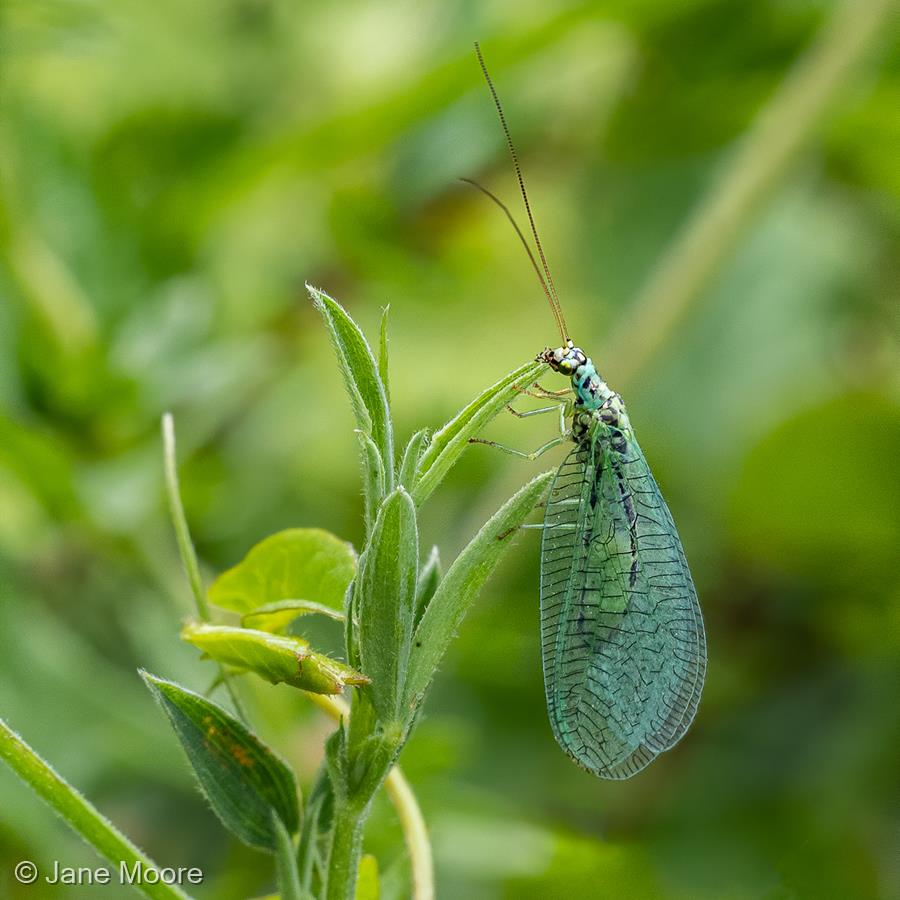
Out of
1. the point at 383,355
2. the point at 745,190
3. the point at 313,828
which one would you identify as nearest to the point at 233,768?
the point at 313,828

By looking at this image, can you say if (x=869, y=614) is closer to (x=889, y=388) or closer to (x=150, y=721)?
(x=889, y=388)

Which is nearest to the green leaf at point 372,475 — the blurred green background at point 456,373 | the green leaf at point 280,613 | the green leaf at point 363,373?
the green leaf at point 363,373

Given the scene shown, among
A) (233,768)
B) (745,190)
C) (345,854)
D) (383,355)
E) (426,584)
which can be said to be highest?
(745,190)

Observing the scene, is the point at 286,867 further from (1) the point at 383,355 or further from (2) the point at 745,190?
(2) the point at 745,190

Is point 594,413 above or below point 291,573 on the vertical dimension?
above

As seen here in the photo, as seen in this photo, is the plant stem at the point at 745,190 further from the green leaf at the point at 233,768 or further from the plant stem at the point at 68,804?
the plant stem at the point at 68,804

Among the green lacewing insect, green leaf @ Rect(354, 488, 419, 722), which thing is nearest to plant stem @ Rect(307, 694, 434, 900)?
green leaf @ Rect(354, 488, 419, 722)

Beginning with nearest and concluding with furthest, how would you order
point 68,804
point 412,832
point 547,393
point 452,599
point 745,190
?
point 68,804 < point 452,599 < point 412,832 < point 547,393 < point 745,190
